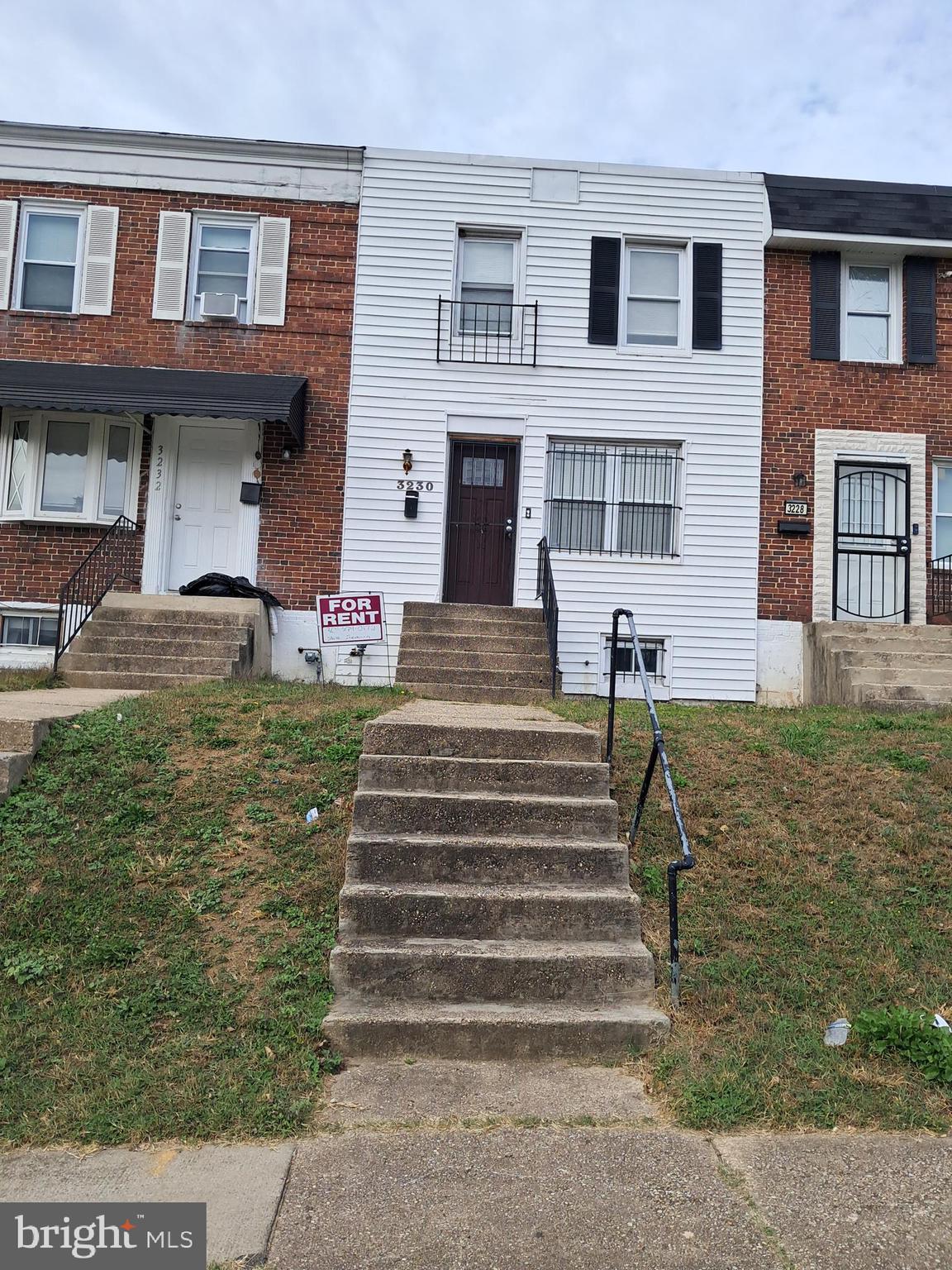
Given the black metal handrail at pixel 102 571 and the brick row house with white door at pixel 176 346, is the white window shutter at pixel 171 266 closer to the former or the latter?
the brick row house with white door at pixel 176 346

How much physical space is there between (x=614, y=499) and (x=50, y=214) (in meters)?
7.99

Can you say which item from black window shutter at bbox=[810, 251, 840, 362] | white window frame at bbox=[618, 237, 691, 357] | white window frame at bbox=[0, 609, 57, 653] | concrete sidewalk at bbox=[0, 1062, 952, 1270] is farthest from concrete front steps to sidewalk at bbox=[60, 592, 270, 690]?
black window shutter at bbox=[810, 251, 840, 362]

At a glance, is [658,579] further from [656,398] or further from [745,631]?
[656,398]

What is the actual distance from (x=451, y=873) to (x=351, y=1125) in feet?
4.86

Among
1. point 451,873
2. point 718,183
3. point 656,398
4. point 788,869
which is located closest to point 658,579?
point 656,398

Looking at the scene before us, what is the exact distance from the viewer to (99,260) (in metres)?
11.7

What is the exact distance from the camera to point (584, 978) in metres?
4.32

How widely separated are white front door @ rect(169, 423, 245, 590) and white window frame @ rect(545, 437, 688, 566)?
3.86m

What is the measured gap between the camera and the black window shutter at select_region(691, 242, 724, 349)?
12.0m

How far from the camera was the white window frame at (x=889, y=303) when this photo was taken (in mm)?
12156

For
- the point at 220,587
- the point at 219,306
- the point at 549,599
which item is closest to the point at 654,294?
the point at 549,599

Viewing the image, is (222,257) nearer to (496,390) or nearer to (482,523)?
(496,390)

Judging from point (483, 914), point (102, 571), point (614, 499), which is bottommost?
point (483, 914)

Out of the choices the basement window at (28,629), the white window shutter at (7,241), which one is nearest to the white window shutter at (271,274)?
the white window shutter at (7,241)
